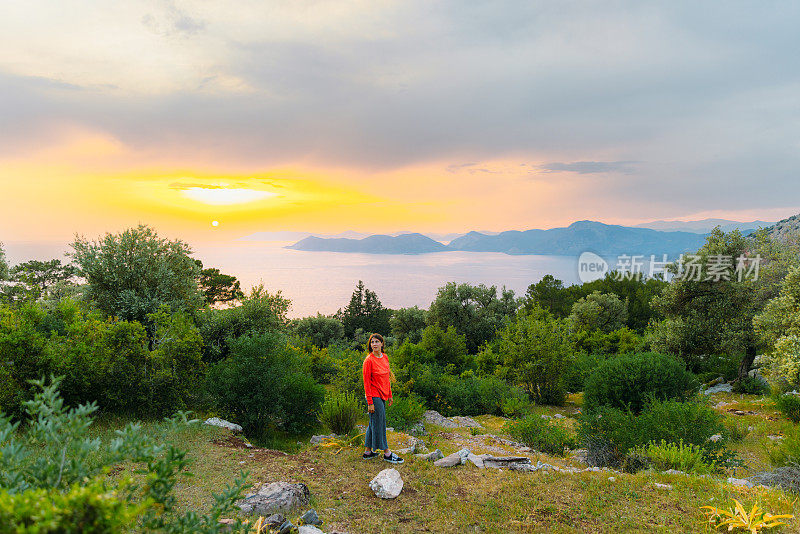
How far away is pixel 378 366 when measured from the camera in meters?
7.79

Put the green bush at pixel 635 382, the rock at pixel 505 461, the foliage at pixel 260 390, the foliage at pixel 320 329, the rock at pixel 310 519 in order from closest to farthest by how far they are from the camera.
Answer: the rock at pixel 310 519
the rock at pixel 505 461
the foliage at pixel 260 390
the green bush at pixel 635 382
the foliage at pixel 320 329

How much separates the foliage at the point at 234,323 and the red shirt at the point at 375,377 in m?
9.62

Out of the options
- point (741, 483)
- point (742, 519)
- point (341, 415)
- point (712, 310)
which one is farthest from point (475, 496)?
point (712, 310)

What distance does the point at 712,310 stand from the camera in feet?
63.5

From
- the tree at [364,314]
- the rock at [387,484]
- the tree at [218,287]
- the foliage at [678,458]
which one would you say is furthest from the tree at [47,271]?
the foliage at [678,458]

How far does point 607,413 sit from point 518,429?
2.24 metres

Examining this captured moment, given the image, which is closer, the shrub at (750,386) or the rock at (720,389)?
the shrub at (750,386)

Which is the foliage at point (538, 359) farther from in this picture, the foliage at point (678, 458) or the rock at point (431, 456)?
the rock at point (431, 456)

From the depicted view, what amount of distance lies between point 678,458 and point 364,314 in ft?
177

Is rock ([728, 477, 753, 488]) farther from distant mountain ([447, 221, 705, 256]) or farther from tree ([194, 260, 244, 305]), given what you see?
distant mountain ([447, 221, 705, 256])

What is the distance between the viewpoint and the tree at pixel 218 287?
136ft

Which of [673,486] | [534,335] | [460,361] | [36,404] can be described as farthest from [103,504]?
[460,361]

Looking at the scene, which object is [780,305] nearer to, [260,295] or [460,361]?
[460,361]

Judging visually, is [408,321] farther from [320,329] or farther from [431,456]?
[431,456]
